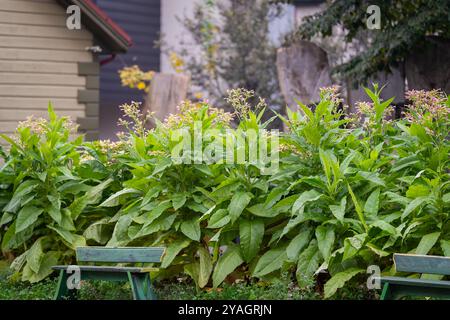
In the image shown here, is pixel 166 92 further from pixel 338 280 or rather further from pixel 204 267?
pixel 338 280

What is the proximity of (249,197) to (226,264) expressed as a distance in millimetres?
586

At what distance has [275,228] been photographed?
752 centimetres

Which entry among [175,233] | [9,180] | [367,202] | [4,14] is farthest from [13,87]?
[367,202]

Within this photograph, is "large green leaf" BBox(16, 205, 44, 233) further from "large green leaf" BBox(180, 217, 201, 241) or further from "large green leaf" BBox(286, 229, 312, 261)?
"large green leaf" BBox(286, 229, 312, 261)

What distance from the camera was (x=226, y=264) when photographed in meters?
7.38

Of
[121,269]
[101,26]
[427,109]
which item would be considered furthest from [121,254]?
[101,26]

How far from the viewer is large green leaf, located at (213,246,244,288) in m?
7.30

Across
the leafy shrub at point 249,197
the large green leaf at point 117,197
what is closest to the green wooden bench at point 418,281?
the leafy shrub at point 249,197

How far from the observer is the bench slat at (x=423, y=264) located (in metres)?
5.97

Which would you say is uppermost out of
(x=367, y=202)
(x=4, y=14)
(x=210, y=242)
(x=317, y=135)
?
(x=4, y=14)

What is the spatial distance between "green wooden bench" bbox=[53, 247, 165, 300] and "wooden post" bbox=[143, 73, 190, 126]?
24.9 ft

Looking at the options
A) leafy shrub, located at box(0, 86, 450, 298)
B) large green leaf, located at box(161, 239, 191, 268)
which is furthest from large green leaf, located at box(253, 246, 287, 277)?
large green leaf, located at box(161, 239, 191, 268)

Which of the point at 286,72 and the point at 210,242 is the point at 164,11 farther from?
the point at 210,242

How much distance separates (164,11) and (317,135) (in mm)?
15964
